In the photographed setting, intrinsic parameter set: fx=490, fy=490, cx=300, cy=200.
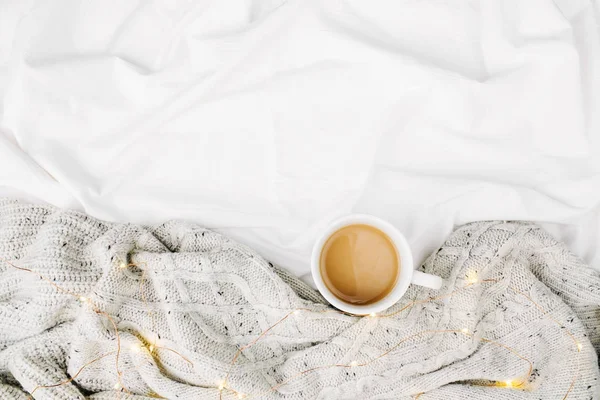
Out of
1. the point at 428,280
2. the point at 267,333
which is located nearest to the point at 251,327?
the point at 267,333

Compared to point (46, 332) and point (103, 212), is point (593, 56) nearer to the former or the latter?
point (103, 212)

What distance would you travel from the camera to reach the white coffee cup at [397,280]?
71cm

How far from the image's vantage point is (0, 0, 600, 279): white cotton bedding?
83cm

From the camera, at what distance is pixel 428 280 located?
72 cm

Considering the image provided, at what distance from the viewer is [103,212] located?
2.79 ft

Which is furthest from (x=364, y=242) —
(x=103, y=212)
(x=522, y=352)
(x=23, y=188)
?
(x=23, y=188)

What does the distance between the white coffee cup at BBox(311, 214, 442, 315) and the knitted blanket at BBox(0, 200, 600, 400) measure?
0.09 metres

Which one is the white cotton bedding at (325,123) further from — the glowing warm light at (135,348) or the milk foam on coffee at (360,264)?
the glowing warm light at (135,348)

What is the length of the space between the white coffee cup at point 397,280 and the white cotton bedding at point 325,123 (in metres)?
0.11

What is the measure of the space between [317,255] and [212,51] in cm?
40

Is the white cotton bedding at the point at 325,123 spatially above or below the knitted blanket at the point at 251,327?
above

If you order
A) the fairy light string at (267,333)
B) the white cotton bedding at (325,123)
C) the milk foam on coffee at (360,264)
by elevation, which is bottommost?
the fairy light string at (267,333)

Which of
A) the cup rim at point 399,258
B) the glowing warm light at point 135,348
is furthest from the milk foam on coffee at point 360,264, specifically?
the glowing warm light at point 135,348

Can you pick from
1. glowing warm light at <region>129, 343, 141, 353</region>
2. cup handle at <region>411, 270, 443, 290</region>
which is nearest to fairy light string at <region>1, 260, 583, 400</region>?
glowing warm light at <region>129, 343, 141, 353</region>
